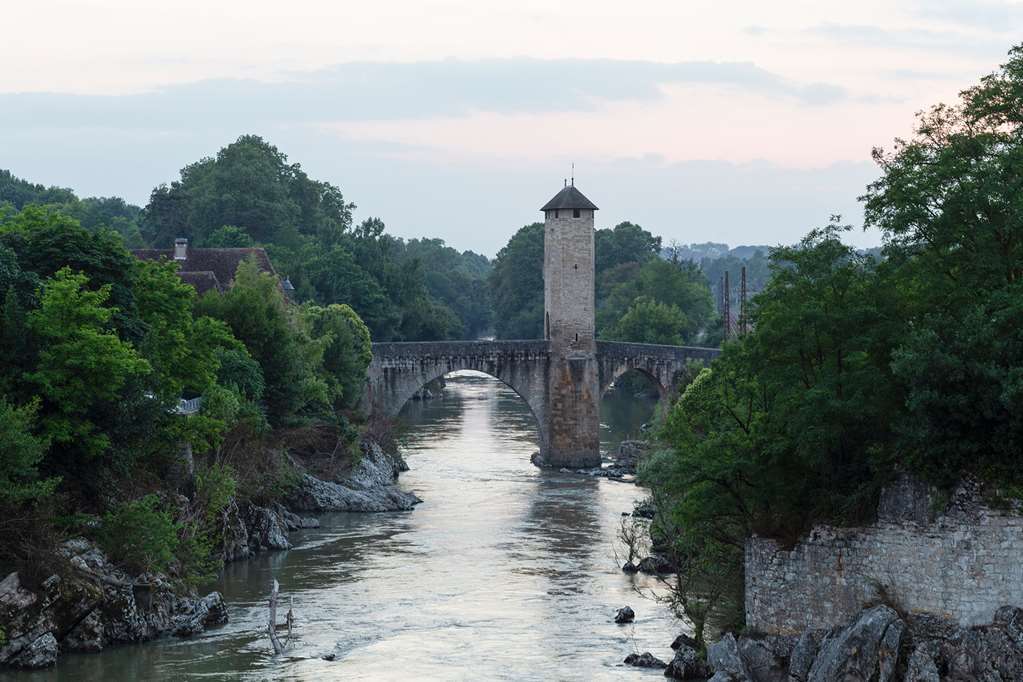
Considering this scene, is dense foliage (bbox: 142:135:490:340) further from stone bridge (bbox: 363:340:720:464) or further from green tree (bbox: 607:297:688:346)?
stone bridge (bbox: 363:340:720:464)

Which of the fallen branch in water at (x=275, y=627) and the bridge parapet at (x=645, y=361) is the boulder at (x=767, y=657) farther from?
the bridge parapet at (x=645, y=361)

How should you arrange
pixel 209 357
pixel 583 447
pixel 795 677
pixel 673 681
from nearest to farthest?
pixel 795 677
pixel 673 681
pixel 209 357
pixel 583 447

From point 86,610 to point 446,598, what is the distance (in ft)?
31.4

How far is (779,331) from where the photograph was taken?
107 ft

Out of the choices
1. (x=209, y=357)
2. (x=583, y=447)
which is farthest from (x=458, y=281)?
(x=209, y=357)

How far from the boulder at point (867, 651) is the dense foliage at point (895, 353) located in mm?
2091

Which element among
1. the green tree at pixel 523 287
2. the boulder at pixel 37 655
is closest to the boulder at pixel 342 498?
the boulder at pixel 37 655

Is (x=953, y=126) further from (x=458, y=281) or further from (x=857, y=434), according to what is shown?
(x=458, y=281)

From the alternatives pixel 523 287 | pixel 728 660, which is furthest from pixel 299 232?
pixel 728 660

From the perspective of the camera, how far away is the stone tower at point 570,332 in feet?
229

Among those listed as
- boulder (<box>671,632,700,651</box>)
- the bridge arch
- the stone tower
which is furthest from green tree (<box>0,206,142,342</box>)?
the stone tower

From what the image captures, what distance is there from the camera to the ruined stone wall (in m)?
28.4

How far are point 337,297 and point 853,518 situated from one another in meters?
62.1

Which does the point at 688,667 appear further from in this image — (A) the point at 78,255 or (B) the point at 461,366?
(B) the point at 461,366
